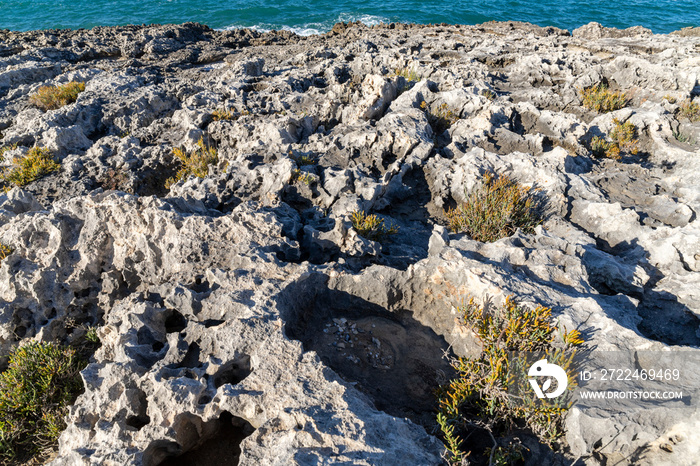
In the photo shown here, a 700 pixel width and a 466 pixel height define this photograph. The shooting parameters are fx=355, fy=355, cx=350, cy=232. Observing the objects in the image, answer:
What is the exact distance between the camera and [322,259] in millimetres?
7148

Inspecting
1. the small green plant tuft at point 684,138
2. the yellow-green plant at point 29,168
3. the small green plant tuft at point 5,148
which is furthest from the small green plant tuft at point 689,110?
the small green plant tuft at point 5,148

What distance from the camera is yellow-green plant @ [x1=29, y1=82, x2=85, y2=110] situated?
45.5 feet

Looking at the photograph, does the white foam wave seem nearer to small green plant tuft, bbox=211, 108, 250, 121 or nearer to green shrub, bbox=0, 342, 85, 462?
small green plant tuft, bbox=211, 108, 250, 121

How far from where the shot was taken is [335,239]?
7168 millimetres

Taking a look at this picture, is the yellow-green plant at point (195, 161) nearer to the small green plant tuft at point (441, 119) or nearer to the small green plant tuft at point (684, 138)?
the small green plant tuft at point (441, 119)

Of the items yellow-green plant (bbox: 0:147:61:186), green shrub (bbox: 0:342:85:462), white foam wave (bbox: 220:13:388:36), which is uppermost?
white foam wave (bbox: 220:13:388:36)

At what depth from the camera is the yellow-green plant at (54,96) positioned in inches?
547

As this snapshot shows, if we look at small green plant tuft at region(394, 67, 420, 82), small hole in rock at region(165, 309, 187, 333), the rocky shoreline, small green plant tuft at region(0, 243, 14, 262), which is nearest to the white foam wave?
small green plant tuft at region(394, 67, 420, 82)

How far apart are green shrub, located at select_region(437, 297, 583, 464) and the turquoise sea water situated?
1405 inches

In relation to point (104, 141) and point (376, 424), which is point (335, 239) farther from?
point (104, 141)

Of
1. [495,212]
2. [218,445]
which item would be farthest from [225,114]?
[218,445]

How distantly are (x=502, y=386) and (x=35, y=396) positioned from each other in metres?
7.14

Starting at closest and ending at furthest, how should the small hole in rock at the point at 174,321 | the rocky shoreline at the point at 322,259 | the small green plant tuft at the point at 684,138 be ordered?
1. the rocky shoreline at the point at 322,259
2. the small hole in rock at the point at 174,321
3. the small green plant tuft at the point at 684,138

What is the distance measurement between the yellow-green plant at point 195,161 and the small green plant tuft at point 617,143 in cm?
1180
